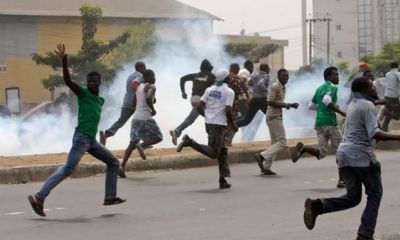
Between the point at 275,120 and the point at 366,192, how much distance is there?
5.90 meters

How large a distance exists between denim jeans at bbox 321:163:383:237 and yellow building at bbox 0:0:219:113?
4904 cm

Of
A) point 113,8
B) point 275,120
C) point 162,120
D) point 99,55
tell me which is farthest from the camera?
point 113,8

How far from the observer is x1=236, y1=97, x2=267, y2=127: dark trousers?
16125 mm

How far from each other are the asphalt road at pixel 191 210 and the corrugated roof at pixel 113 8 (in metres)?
47.5

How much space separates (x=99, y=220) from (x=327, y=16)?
80.0 m

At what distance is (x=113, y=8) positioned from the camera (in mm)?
62969

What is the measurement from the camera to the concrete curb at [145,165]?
13.1 metres

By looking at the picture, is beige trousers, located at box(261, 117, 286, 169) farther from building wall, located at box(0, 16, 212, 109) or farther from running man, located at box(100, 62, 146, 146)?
building wall, located at box(0, 16, 212, 109)

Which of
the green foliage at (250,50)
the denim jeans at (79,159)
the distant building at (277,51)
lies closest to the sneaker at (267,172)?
the denim jeans at (79,159)

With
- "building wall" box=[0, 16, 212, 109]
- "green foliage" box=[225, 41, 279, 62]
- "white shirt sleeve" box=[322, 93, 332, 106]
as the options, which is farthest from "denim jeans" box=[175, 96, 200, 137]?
"building wall" box=[0, 16, 212, 109]

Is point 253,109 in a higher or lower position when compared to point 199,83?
lower

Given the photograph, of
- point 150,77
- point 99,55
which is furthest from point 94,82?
point 99,55

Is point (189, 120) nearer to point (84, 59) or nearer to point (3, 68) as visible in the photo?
point (84, 59)

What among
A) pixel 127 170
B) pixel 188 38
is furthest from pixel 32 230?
pixel 188 38
